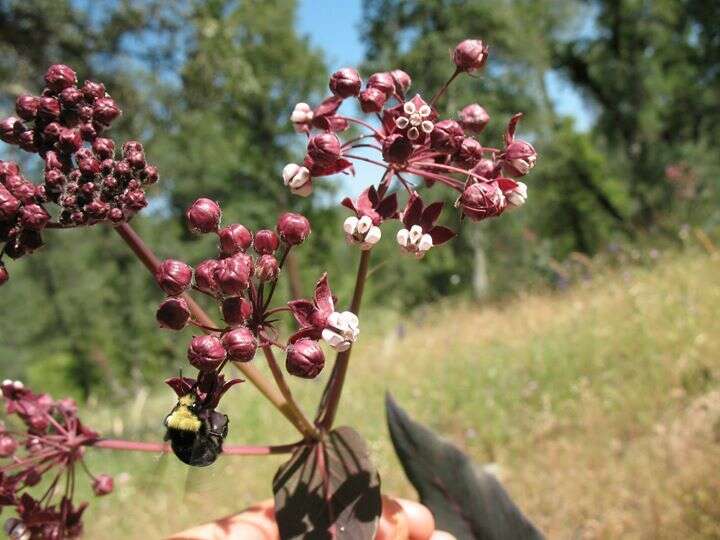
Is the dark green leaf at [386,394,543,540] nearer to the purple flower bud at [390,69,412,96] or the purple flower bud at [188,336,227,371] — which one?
the purple flower bud at [188,336,227,371]

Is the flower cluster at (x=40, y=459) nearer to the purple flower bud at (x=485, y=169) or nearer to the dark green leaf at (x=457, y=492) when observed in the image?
the dark green leaf at (x=457, y=492)

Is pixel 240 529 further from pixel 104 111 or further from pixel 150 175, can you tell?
pixel 104 111

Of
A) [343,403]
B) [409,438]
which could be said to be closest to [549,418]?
[343,403]

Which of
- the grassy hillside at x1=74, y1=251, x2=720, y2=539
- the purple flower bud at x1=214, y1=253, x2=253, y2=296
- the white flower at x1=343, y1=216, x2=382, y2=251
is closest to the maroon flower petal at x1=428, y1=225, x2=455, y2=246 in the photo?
the white flower at x1=343, y1=216, x2=382, y2=251

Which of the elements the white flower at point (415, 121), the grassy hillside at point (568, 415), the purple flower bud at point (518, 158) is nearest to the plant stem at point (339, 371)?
the white flower at point (415, 121)

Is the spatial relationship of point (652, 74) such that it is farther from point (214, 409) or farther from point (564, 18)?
point (214, 409)

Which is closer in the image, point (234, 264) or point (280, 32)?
point (234, 264)

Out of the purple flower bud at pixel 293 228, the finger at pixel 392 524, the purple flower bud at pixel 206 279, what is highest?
the purple flower bud at pixel 293 228
